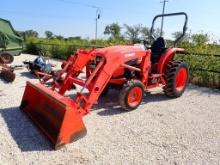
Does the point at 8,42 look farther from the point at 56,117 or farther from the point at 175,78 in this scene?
the point at 56,117

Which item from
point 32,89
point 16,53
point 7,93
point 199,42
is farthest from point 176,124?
point 16,53

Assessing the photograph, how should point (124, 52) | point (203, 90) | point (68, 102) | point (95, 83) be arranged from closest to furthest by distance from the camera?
point (68, 102)
point (95, 83)
point (124, 52)
point (203, 90)

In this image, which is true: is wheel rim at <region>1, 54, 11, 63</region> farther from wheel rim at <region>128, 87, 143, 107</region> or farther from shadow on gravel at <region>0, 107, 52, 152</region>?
wheel rim at <region>128, 87, 143, 107</region>

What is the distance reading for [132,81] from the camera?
18.1ft

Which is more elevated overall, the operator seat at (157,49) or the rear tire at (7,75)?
the operator seat at (157,49)

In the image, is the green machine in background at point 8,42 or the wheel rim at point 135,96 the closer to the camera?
the wheel rim at point 135,96

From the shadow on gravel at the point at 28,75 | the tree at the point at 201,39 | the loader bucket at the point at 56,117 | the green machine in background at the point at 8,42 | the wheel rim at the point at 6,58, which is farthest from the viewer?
the green machine in background at the point at 8,42

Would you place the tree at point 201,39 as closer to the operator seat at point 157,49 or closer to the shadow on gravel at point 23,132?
the operator seat at point 157,49

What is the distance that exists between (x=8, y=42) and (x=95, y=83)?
32.2ft

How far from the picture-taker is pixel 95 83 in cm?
484

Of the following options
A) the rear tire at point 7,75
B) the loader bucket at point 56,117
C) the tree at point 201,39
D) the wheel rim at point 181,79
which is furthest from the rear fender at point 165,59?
the rear tire at point 7,75

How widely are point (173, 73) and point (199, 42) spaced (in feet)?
14.3

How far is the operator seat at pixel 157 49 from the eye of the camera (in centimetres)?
675

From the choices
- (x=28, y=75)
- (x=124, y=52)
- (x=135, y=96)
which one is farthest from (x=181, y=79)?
(x=28, y=75)
